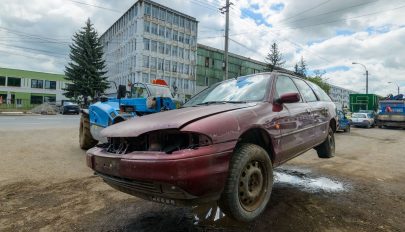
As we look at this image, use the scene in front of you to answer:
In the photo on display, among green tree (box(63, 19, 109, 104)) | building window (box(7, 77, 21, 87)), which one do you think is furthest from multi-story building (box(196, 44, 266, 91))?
building window (box(7, 77, 21, 87))

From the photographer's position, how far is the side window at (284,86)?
388 cm

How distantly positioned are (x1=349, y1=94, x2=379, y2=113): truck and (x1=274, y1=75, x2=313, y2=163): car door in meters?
28.3

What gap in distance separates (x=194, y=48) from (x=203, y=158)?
5883 centimetres

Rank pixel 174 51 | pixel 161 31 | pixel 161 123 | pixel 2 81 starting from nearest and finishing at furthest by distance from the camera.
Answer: pixel 161 123 < pixel 161 31 < pixel 2 81 < pixel 174 51

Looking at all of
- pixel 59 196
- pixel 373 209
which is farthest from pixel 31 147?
pixel 373 209

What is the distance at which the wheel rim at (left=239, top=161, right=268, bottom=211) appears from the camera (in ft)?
9.20

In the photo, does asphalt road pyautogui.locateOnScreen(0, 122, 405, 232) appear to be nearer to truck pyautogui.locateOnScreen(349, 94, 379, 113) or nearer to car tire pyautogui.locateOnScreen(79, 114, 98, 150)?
car tire pyautogui.locateOnScreen(79, 114, 98, 150)

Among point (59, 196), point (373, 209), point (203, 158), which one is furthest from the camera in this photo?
point (59, 196)

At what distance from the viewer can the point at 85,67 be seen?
133 ft

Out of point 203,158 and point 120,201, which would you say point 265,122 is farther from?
point 120,201

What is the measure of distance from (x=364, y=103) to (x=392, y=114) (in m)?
6.97

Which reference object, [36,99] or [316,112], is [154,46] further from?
[316,112]

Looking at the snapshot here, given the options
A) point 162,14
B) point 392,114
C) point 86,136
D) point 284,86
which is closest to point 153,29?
point 162,14

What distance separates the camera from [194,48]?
5956 centimetres
